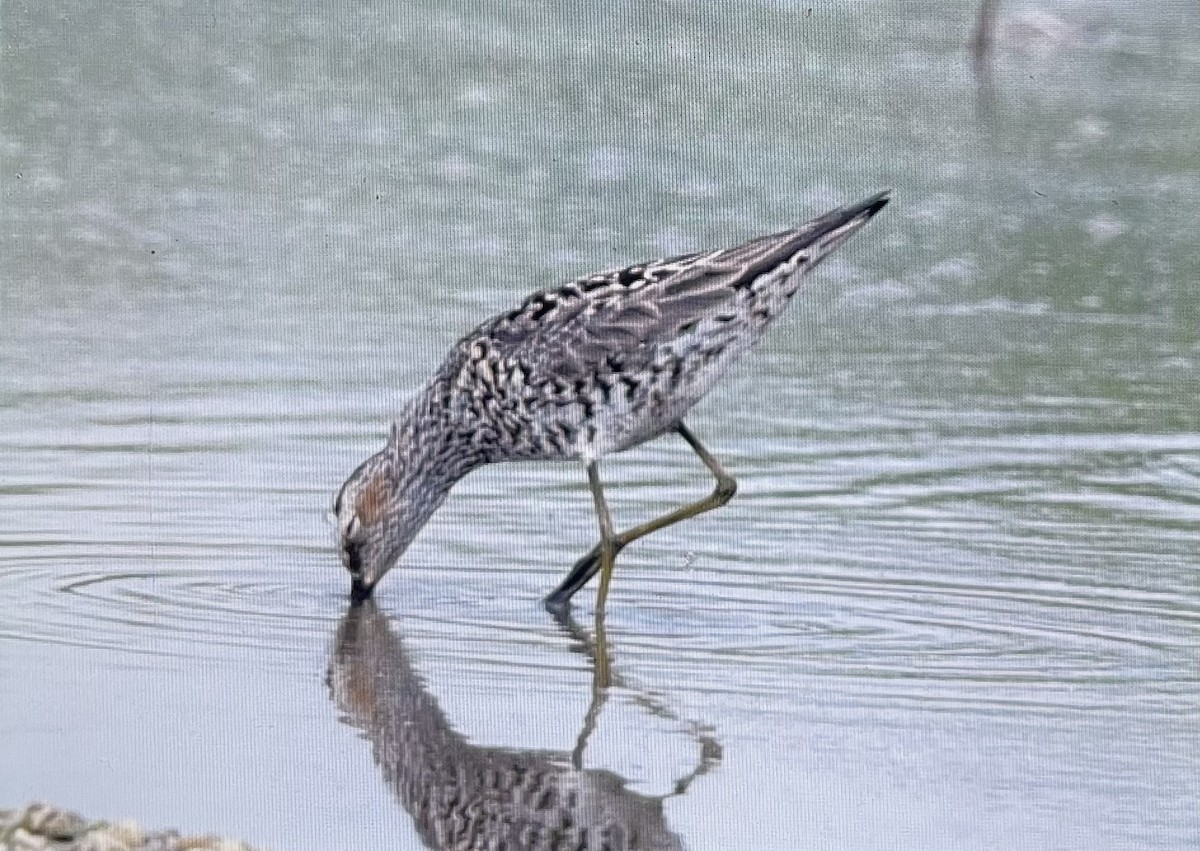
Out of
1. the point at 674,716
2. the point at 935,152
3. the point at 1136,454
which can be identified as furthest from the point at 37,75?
the point at 674,716

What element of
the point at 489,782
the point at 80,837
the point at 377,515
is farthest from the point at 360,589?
the point at 80,837

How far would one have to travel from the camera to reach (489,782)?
523 centimetres

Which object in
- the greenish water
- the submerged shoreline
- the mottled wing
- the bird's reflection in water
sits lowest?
the greenish water

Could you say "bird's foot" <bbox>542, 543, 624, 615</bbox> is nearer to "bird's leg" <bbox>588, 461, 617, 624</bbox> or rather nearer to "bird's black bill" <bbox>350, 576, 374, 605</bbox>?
"bird's leg" <bbox>588, 461, 617, 624</bbox>

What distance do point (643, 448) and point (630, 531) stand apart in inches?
55.4

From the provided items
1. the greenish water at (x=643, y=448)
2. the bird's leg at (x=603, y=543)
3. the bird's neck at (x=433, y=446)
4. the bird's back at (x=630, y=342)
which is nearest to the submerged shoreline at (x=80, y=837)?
the greenish water at (x=643, y=448)

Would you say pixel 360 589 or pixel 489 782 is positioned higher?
pixel 489 782

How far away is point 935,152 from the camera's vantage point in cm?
1209

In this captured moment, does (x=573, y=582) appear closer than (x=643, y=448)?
Yes

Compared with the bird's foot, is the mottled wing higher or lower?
higher

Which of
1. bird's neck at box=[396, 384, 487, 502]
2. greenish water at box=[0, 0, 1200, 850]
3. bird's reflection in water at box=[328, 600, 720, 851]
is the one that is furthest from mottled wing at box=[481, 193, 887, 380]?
bird's reflection in water at box=[328, 600, 720, 851]

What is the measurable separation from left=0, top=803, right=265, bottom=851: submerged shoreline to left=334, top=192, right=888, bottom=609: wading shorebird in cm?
222

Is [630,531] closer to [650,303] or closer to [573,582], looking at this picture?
[573,582]

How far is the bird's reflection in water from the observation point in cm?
491
